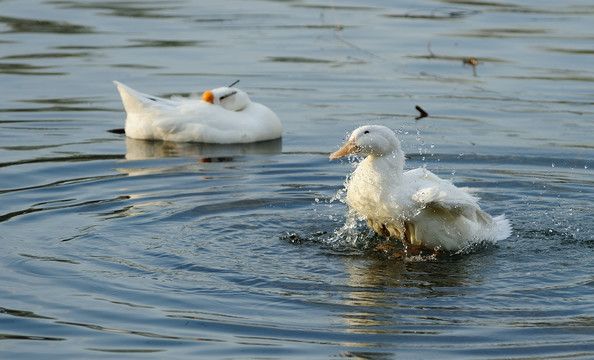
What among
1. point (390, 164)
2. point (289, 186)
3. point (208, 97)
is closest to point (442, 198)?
point (390, 164)

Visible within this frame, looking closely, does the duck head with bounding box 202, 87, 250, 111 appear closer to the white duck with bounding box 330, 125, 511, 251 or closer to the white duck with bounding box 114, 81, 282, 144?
the white duck with bounding box 114, 81, 282, 144

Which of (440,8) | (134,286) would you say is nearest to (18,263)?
(134,286)

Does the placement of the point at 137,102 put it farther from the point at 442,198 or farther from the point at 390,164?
the point at 442,198

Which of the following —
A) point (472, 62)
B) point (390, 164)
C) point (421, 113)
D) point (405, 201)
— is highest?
point (472, 62)

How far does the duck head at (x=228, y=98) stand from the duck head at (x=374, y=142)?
16.4 feet

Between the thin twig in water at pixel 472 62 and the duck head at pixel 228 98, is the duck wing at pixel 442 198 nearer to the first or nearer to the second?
the duck head at pixel 228 98

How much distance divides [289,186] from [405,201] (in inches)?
102

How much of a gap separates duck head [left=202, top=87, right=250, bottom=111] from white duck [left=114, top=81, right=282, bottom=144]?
0.18 m

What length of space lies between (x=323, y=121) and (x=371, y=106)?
86cm

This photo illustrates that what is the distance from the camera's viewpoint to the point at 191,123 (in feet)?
40.4

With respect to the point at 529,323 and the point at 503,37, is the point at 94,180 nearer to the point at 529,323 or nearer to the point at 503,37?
the point at 529,323

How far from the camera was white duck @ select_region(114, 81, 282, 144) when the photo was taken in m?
12.2

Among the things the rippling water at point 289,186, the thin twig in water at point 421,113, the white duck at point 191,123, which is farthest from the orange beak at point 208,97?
the thin twig in water at point 421,113

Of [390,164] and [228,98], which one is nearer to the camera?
[390,164]
